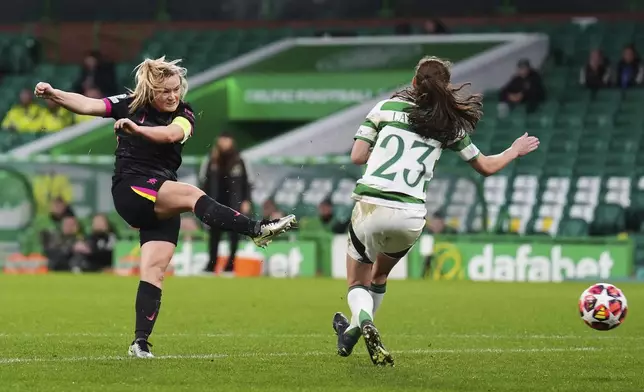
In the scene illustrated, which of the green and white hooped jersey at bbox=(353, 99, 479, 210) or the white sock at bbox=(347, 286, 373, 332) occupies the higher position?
the green and white hooped jersey at bbox=(353, 99, 479, 210)

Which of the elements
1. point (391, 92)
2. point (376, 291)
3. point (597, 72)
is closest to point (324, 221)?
point (391, 92)

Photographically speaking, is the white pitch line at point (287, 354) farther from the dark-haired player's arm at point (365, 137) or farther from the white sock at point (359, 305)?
the dark-haired player's arm at point (365, 137)

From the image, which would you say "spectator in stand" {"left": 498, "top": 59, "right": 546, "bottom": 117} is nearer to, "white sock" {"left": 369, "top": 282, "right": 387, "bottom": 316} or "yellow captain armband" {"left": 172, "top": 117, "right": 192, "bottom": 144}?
"white sock" {"left": 369, "top": 282, "right": 387, "bottom": 316}

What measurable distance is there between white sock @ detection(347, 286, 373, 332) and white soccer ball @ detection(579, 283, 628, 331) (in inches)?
95.8

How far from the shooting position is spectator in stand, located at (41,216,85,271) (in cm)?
2242

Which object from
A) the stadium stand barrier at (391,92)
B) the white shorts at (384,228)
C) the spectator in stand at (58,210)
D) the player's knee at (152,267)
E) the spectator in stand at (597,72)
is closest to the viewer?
the white shorts at (384,228)

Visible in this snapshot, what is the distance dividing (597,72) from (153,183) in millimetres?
17915

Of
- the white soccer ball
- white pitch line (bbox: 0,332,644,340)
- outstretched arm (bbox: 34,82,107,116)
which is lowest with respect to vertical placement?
white pitch line (bbox: 0,332,644,340)

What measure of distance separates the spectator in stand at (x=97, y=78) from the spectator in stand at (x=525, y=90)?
303 inches

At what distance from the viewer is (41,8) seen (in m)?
32.9

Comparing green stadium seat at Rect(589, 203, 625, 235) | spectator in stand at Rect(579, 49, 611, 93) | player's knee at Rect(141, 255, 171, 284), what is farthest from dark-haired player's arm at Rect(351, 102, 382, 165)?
spectator in stand at Rect(579, 49, 611, 93)

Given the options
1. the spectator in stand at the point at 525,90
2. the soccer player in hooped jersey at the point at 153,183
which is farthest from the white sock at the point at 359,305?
the spectator in stand at the point at 525,90

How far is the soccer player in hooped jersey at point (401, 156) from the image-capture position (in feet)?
27.7

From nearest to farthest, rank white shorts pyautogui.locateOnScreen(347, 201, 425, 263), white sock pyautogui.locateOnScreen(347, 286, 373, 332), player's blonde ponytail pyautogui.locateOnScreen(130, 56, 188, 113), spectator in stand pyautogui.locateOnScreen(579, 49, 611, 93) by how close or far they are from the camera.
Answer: white shorts pyautogui.locateOnScreen(347, 201, 425, 263) → white sock pyautogui.locateOnScreen(347, 286, 373, 332) → player's blonde ponytail pyautogui.locateOnScreen(130, 56, 188, 113) → spectator in stand pyautogui.locateOnScreen(579, 49, 611, 93)
